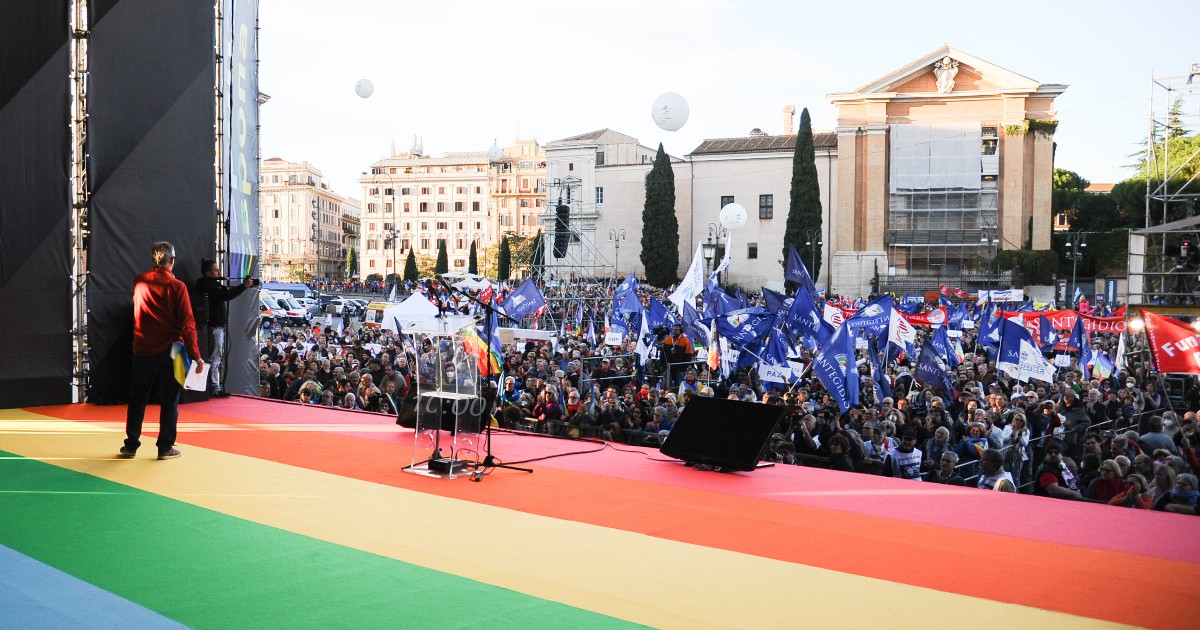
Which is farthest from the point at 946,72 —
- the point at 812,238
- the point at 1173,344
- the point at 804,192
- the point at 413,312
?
the point at 1173,344

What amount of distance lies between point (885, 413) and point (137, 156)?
1001 cm

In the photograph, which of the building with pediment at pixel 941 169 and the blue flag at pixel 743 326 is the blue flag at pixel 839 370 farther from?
the building with pediment at pixel 941 169

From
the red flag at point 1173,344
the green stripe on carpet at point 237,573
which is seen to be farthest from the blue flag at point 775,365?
the green stripe on carpet at point 237,573

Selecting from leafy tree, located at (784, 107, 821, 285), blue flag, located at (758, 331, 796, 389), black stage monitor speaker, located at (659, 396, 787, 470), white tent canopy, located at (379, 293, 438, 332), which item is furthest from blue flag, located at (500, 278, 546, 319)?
leafy tree, located at (784, 107, 821, 285)

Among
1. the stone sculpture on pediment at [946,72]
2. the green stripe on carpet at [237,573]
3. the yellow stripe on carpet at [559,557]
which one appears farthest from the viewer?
the stone sculpture on pediment at [946,72]

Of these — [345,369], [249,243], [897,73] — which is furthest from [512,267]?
[249,243]

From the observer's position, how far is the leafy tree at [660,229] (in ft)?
209

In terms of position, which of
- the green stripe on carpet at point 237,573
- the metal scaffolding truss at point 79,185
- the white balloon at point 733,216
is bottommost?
the green stripe on carpet at point 237,573

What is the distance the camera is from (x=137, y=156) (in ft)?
33.5

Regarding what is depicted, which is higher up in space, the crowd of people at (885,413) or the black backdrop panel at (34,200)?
the black backdrop panel at (34,200)

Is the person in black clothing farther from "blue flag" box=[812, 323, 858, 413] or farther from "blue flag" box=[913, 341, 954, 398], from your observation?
"blue flag" box=[913, 341, 954, 398]

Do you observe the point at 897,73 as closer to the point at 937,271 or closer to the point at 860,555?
the point at 937,271

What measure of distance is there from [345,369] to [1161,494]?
13.9 m

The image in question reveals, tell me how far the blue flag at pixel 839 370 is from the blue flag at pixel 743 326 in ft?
Answer: 11.1
